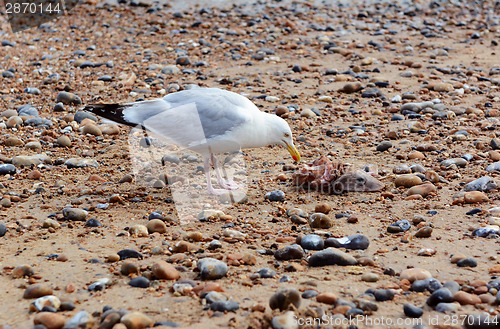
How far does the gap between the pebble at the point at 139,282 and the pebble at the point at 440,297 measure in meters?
1.77

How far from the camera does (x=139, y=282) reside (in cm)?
391

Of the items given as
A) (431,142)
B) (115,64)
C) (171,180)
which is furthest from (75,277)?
(115,64)

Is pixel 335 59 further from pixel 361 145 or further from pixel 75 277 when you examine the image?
pixel 75 277

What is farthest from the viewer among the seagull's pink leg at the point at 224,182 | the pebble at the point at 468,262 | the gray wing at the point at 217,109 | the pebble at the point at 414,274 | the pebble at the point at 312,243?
the seagull's pink leg at the point at 224,182

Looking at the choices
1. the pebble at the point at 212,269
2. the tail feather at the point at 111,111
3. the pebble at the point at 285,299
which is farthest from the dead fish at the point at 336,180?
the pebble at the point at 285,299

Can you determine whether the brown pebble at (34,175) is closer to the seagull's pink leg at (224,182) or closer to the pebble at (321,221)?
the seagull's pink leg at (224,182)

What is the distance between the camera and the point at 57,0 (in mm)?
14156

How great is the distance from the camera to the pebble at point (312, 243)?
4500mm

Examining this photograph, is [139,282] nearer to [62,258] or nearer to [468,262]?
[62,258]

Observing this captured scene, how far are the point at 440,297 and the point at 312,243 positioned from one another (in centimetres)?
108

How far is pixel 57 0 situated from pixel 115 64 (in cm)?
524

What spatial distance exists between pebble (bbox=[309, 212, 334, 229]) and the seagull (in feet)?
3.71

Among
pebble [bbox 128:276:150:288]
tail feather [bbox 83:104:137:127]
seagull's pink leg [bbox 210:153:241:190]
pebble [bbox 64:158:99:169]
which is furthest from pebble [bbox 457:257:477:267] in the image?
pebble [bbox 64:158:99:169]

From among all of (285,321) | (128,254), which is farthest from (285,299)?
(128,254)
